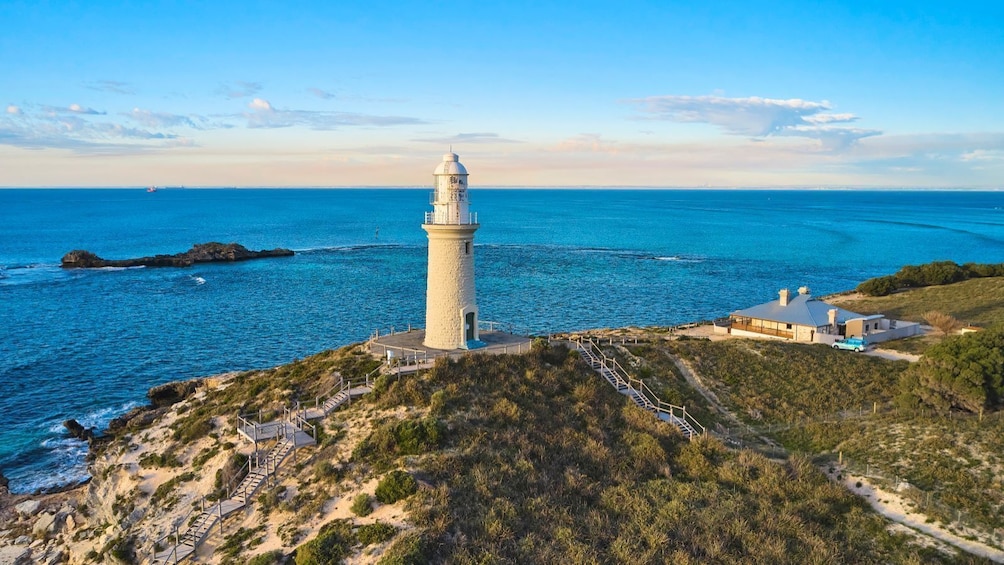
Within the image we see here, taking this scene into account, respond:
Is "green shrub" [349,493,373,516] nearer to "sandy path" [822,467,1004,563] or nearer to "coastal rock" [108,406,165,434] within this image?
"sandy path" [822,467,1004,563]

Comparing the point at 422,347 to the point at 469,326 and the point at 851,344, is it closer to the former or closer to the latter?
the point at 469,326

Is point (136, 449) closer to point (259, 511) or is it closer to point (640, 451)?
point (259, 511)

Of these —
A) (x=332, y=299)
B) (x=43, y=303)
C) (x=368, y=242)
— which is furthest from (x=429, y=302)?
(x=368, y=242)

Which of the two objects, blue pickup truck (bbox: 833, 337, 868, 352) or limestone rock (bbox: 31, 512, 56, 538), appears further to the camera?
blue pickup truck (bbox: 833, 337, 868, 352)

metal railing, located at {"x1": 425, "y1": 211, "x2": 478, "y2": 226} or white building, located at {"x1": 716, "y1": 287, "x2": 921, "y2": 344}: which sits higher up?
metal railing, located at {"x1": 425, "y1": 211, "x2": 478, "y2": 226}

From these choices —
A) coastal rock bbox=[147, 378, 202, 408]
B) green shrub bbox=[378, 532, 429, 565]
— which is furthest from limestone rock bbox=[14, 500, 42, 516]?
green shrub bbox=[378, 532, 429, 565]

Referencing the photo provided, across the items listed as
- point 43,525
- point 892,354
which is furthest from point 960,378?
point 43,525

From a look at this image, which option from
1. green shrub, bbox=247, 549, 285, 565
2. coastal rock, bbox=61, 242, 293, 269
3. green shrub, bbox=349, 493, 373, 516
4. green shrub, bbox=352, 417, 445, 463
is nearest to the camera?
green shrub, bbox=247, 549, 285, 565
